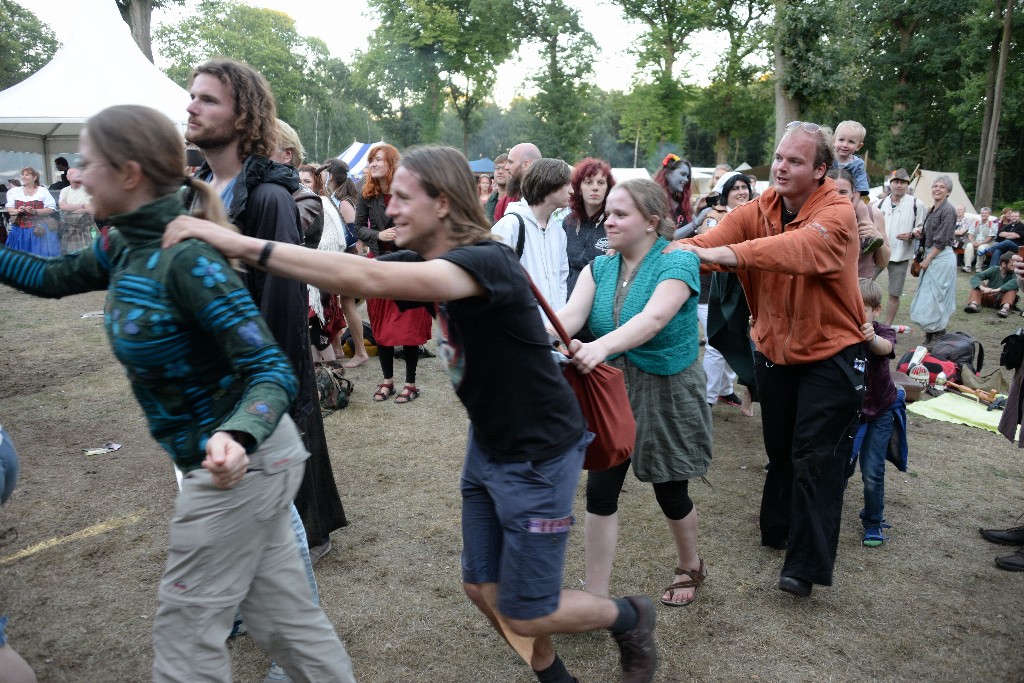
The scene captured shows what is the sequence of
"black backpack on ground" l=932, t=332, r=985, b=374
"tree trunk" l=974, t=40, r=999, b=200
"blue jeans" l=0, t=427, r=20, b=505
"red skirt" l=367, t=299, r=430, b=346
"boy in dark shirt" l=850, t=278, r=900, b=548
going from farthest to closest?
"tree trunk" l=974, t=40, r=999, b=200 < "black backpack on ground" l=932, t=332, r=985, b=374 < "red skirt" l=367, t=299, r=430, b=346 < "boy in dark shirt" l=850, t=278, r=900, b=548 < "blue jeans" l=0, t=427, r=20, b=505

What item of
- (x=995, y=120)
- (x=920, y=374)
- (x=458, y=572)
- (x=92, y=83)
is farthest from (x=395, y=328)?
(x=995, y=120)

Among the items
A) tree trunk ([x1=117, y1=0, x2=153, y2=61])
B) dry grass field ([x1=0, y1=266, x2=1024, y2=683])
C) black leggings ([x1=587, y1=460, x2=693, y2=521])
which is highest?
tree trunk ([x1=117, y1=0, x2=153, y2=61])

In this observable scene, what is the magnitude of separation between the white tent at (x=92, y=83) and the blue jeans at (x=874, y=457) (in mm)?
13711

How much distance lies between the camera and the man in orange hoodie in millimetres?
3268

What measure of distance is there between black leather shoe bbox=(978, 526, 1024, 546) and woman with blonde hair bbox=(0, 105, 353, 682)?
3.88 metres

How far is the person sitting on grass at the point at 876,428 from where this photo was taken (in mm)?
4012

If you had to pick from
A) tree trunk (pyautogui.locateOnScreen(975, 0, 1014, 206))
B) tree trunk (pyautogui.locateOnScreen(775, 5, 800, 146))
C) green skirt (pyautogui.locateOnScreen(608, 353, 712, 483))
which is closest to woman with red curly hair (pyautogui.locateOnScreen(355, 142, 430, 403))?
green skirt (pyautogui.locateOnScreen(608, 353, 712, 483))

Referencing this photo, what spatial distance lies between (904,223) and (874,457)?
7310 mm

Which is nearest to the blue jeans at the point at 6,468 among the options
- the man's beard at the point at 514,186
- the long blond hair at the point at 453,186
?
the long blond hair at the point at 453,186

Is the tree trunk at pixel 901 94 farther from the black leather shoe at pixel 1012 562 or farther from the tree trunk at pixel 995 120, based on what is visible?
the black leather shoe at pixel 1012 562

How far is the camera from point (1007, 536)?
4129 millimetres

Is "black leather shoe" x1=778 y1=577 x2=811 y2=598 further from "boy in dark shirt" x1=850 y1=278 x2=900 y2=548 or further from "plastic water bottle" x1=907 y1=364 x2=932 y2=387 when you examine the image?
"plastic water bottle" x1=907 y1=364 x2=932 y2=387

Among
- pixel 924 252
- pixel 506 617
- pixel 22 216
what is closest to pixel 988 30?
pixel 924 252

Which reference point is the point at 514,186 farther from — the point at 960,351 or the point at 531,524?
A: the point at 960,351
